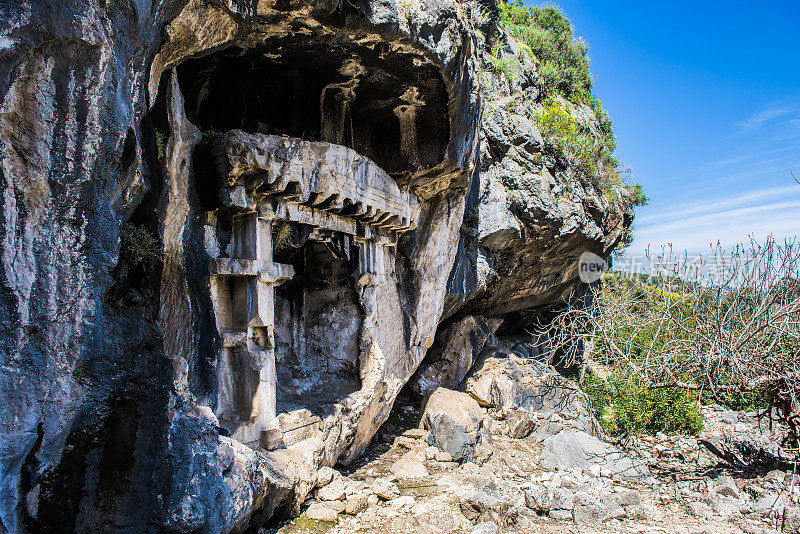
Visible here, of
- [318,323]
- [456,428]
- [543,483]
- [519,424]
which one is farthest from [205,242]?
[519,424]

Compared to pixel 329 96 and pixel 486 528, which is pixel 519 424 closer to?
pixel 486 528

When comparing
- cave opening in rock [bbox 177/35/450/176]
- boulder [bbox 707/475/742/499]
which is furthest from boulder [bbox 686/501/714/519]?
cave opening in rock [bbox 177/35/450/176]

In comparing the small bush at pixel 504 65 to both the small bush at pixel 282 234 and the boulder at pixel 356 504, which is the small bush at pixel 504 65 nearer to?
the small bush at pixel 282 234

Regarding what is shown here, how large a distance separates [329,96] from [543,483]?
18.2 feet

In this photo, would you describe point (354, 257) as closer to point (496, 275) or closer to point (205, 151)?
point (205, 151)

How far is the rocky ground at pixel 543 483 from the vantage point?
514cm

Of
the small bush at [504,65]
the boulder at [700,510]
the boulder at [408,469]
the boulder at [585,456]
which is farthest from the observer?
the small bush at [504,65]

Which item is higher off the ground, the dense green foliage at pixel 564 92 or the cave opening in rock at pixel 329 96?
the dense green foliage at pixel 564 92

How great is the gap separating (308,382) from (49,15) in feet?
17.1

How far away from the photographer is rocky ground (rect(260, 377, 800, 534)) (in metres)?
5.14

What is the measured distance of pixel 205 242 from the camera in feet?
16.3

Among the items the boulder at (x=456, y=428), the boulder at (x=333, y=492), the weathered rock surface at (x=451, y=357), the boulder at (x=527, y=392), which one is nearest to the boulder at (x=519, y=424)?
the boulder at (x=527, y=392)

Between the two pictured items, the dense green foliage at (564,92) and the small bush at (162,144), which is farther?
the dense green foliage at (564,92)

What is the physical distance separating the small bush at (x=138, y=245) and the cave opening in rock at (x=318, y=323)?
Answer: 2.99 metres
